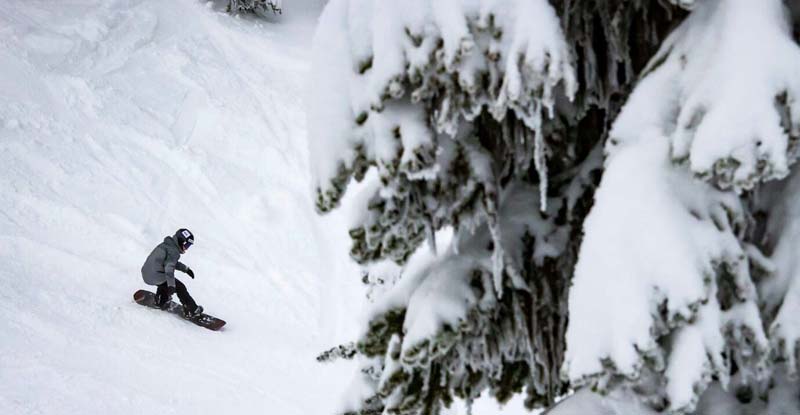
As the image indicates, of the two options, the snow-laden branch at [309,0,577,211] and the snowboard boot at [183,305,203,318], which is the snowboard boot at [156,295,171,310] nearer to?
the snowboard boot at [183,305,203,318]

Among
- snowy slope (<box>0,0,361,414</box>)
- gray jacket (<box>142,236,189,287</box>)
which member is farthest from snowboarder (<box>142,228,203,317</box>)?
snowy slope (<box>0,0,361,414</box>)

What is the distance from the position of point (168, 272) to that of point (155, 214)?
3.52 m

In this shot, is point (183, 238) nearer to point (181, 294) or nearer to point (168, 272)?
point (168, 272)

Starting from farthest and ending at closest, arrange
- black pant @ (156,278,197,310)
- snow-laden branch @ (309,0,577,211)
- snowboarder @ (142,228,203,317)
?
black pant @ (156,278,197,310)
snowboarder @ (142,228,203,317)
snow-laden branch @ (309,0,577,211)

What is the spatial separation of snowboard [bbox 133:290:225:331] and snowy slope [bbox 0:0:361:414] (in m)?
0.16

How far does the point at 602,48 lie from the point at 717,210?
120 cm

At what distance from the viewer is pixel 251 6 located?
85.3 feet

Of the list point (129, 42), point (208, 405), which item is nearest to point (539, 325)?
point (208, 405)

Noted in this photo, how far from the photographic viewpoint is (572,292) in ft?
10.5

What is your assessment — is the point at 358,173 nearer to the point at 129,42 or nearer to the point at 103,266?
the point at 103,266

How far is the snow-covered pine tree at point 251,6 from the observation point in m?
26.0

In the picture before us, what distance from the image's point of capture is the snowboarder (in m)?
13.6

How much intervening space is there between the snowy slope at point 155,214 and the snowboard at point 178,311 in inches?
6.3

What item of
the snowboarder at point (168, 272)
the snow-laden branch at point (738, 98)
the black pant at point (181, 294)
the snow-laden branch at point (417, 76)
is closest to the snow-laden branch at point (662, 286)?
the snow-laden branch at point (738, 98)
